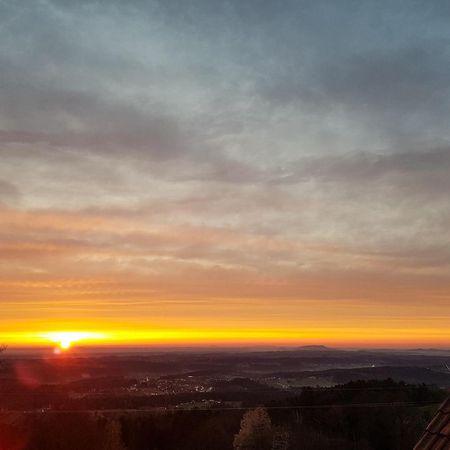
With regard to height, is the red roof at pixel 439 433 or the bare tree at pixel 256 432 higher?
the red roof at pixel 439 433

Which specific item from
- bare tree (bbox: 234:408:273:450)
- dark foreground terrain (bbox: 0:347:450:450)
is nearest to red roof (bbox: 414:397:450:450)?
dark foreground terrain (bbox: 0:347:450:450)

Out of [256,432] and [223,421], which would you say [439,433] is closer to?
[256,432]

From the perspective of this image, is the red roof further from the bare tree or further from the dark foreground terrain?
the bare tree

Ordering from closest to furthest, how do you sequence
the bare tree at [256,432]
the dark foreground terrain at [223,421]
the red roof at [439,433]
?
the red roof at [439,433], the dark foreground terrain at [223,421], the bare tree at [256,432]

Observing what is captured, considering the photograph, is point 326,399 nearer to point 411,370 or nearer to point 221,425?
point 221,425

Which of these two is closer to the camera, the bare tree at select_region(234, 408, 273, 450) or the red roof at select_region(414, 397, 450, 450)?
the red roof at select_region(414, 397, 450, 450)

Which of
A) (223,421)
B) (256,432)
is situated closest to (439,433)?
(256,432)

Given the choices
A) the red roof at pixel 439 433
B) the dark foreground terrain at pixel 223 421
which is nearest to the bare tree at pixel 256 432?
the dark foreground terrain at pixel 223 421

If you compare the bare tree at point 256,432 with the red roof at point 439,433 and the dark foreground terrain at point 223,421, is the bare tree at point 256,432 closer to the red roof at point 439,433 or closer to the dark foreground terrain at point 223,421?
the dark foreground terrain at point 223,421

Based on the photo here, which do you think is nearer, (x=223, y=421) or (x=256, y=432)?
(x=256, y=432)
